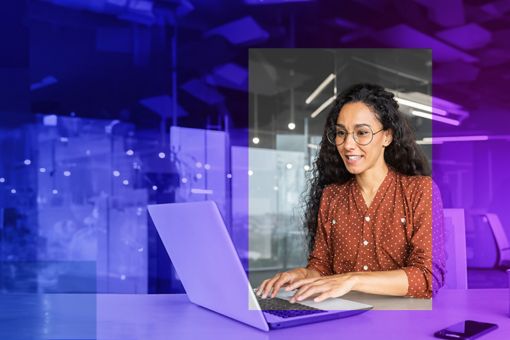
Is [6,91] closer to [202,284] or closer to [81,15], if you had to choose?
[81,15]

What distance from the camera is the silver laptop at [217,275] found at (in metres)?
0.96

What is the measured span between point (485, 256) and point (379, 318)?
381 centimetres

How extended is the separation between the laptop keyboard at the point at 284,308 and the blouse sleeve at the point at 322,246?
670mm

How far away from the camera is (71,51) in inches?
161

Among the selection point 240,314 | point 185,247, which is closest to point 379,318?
point 240,314

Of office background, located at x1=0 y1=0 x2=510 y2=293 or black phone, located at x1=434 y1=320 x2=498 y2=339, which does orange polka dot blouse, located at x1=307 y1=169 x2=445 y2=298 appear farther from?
office background, located at x1=0 y1=0 x2=510 y2=293

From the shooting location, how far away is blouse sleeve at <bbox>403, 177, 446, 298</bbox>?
1451 mm

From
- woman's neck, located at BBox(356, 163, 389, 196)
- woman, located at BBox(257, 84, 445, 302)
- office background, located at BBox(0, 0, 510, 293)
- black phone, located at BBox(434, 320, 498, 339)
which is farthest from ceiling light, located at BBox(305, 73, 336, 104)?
black phone, located at BBox(434, 320, 498, 339)

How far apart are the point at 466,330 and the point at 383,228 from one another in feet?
2.66

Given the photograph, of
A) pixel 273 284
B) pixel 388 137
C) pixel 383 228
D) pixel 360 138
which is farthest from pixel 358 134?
pixel 273 284

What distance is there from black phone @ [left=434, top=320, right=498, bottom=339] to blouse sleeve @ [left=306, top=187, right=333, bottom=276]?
85 centimetres

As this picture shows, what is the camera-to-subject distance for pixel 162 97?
13.5ft

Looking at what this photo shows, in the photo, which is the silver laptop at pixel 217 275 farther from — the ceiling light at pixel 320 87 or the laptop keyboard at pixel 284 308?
the ceiling light at pixel 320 87

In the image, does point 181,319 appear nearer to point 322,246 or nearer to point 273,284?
point 273,284
